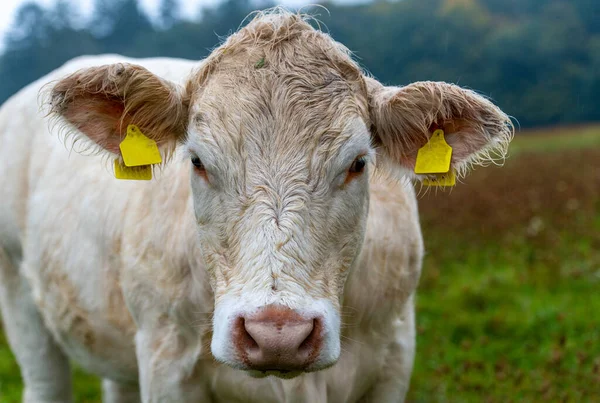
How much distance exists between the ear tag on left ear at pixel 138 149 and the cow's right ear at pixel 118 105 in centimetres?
3

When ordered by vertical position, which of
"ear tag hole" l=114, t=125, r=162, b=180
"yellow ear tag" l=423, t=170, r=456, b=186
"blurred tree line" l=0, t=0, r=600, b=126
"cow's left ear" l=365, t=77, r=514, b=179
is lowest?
"yellow ear tag" l=423, t=170, r=456, b=186

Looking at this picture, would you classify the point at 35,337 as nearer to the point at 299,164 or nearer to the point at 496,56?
the point at 299,164

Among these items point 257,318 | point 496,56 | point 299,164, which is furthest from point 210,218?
point 496,56

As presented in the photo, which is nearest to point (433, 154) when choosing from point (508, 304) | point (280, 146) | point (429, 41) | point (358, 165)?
point (358, 165)

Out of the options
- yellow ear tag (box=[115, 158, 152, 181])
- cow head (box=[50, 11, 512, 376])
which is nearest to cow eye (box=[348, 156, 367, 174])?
cow head (box=[50, 11, 512, 376])

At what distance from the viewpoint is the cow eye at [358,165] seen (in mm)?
3271

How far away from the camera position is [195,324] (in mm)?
3875

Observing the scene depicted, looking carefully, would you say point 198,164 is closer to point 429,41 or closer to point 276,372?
point 276,372

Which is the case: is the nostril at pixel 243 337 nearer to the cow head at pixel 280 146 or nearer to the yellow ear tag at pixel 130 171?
the cow head at pixel 280 146

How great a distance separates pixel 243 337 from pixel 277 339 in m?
0.15

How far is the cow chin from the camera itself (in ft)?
8.99

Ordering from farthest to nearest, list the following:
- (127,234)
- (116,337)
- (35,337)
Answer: (35,337), (116,337), (127,234)

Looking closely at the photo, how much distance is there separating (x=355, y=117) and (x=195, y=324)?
127 centimetres

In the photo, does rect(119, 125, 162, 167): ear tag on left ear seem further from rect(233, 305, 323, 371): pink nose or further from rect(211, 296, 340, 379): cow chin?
rect(233, 305, 323, 371): pink nose
